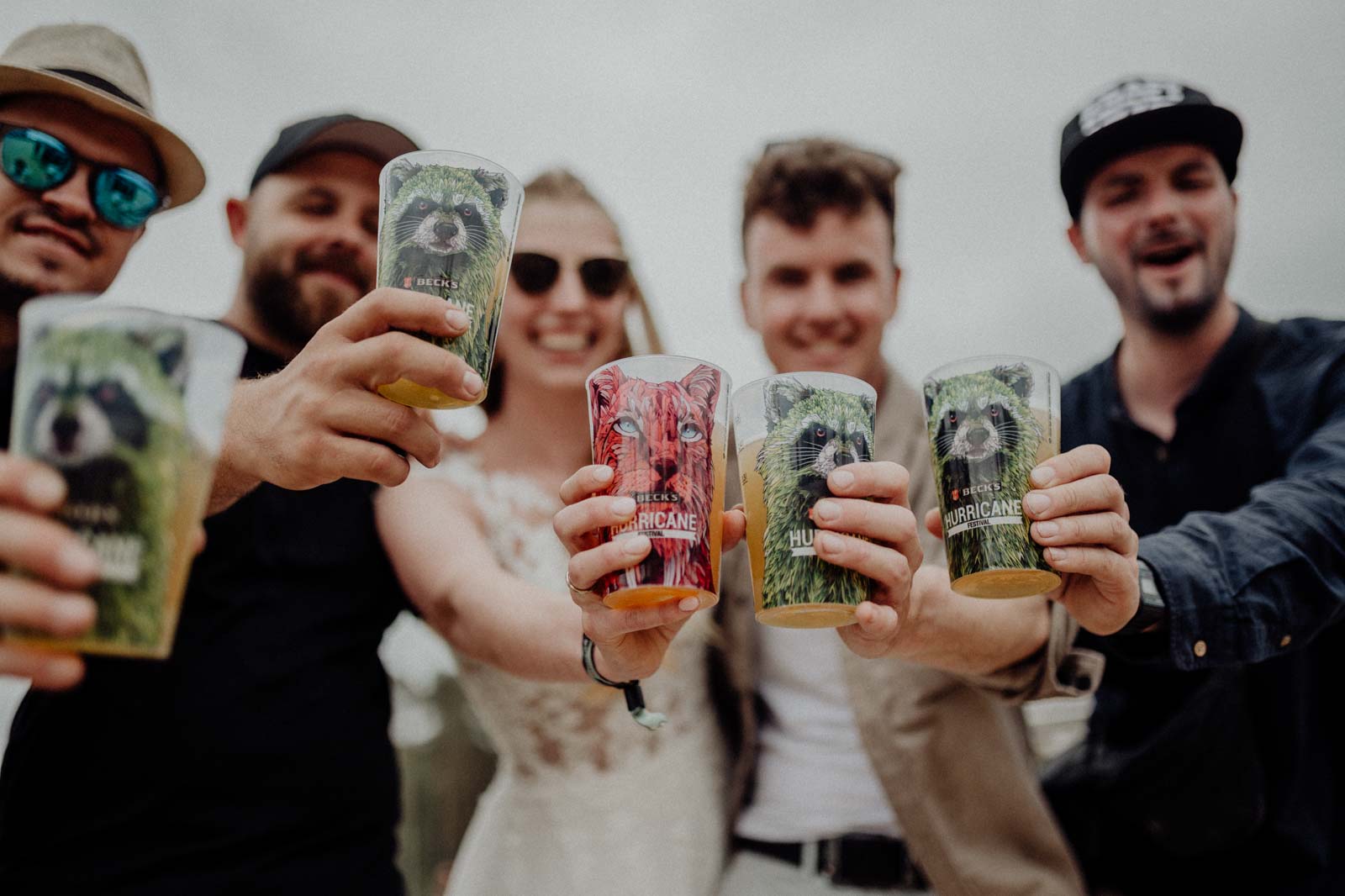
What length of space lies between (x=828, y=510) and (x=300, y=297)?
219cm

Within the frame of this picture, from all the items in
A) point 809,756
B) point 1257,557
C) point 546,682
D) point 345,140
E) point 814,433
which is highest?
point 345,140

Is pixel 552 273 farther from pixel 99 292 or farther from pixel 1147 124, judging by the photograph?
pixel 1147 124

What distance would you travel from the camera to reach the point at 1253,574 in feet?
6.12

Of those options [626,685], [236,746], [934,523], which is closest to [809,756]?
[626,685]

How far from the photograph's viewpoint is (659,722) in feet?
5.65

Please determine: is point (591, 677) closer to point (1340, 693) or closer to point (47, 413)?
point (47, 413)

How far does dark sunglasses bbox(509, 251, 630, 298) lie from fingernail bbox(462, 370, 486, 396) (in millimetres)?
1899

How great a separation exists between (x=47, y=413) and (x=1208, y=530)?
7.47 feet

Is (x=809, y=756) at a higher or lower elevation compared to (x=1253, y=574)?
lower

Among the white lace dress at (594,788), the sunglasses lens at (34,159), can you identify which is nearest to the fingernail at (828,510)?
the white lace dress at (594,788)

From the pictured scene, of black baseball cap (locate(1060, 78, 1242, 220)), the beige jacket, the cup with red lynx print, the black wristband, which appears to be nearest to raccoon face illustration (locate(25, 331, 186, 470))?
the cup with red lynx print

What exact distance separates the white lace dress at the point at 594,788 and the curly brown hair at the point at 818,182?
1741 millimetres

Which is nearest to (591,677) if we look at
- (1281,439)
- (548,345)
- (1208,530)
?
(1208,530)

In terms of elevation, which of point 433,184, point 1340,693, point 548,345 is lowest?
point 1340,693
